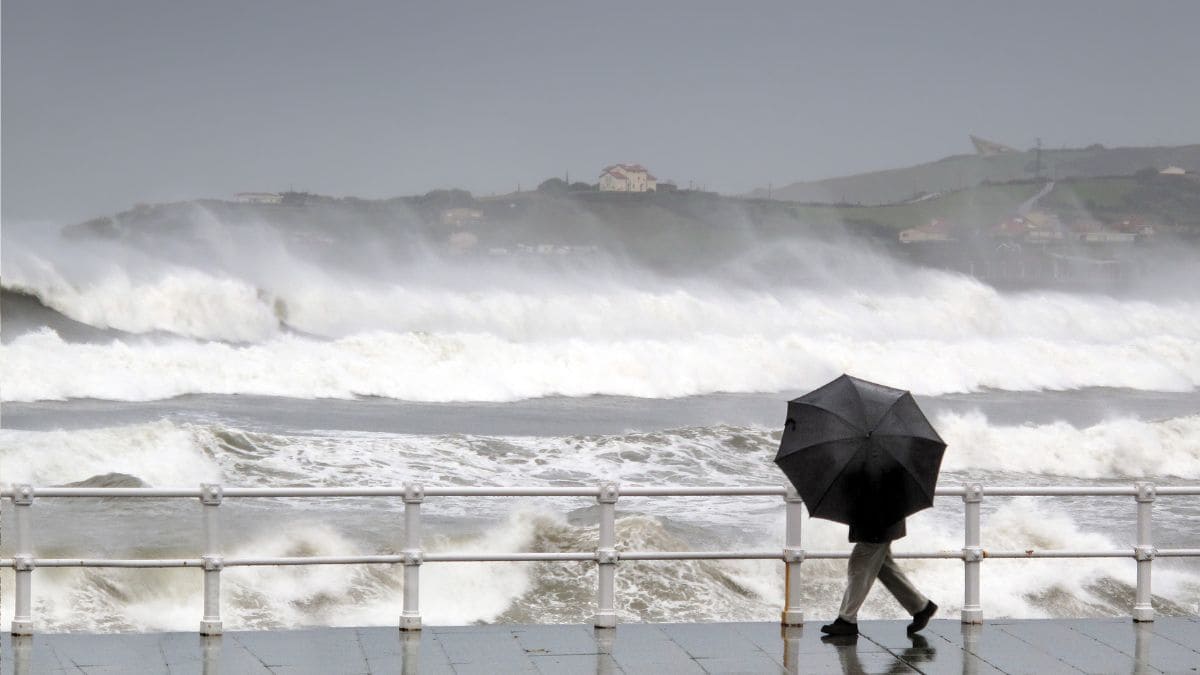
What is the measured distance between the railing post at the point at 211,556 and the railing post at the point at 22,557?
920mm

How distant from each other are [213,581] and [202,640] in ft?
1.08

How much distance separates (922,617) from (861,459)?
3.77 ft

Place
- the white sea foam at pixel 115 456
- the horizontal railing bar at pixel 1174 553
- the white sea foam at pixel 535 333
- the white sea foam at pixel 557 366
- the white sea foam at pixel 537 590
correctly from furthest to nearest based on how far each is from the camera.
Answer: the white sea foam at pixel 535 333, the white sea foam at pixel 557 366, the white sea foam at pixel 115 456, the white sea foam at pixel 537 590, the horizontal railing bar at pixel 1174 553

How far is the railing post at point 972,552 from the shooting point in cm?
929

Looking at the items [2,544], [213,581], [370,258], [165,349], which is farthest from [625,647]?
[370,258]

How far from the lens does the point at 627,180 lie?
95.6 metres

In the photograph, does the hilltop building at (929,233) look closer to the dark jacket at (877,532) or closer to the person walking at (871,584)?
the person walking at (871,584)

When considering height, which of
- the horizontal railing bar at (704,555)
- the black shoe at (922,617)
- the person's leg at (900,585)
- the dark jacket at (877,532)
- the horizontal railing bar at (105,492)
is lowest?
the black shoe at (922,617)

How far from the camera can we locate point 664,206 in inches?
3780

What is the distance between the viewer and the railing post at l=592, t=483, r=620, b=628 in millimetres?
8984

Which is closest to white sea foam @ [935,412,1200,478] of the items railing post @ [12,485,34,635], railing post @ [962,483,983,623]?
railing post @ [962,483,983,623]

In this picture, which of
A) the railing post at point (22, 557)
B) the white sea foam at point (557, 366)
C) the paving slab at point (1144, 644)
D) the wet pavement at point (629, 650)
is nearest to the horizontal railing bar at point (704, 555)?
the wet pavement at point (629, 650)

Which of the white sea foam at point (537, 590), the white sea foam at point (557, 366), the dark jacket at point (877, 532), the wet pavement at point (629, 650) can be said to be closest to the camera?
the wet pavement at point (629, 650)

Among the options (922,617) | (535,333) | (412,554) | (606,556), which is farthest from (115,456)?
(535,333)
